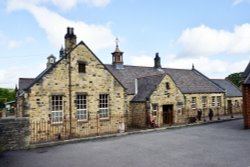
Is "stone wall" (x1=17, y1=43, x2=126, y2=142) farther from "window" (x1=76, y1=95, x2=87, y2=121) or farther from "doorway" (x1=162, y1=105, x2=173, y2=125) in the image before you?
"doorway" (x1=162, y1=105, x2=173, y2=125)

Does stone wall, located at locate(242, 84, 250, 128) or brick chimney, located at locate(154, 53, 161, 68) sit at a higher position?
brick chimney, located at locate(154, 53, 161, 68)

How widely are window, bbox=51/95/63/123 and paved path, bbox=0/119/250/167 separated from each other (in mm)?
4308

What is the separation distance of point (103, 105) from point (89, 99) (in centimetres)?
171

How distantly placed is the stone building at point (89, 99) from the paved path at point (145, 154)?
14.2 feet

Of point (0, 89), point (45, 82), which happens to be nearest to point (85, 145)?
point (45, 82)

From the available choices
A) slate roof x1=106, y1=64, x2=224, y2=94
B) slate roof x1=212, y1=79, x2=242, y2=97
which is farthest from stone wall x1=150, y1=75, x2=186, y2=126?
slate roof x1=212, y1=79, x2=242, y2=97

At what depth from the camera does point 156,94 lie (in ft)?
89.1

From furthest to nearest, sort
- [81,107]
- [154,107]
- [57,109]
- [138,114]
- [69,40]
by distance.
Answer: [138,114], [154,107], [69,40], [81,107], [57,109]

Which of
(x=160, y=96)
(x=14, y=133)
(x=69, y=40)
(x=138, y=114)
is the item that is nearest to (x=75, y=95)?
(x=69, y=40)

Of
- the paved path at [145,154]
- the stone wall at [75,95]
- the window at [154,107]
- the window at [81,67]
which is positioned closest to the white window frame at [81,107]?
the stone wall at [75,95]

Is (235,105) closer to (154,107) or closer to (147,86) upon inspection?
(147,86)

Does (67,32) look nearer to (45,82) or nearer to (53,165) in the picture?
(45,82)

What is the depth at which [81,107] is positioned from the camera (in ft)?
73.2

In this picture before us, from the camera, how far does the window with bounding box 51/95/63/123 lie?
68.4 feet
